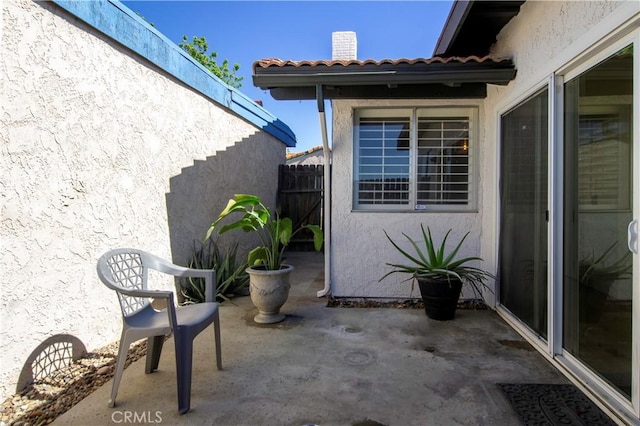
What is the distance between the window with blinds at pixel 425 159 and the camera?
17.3 ft

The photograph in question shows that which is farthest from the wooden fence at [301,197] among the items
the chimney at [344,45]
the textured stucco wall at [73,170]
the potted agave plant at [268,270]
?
the potted agave plant at [268,270]

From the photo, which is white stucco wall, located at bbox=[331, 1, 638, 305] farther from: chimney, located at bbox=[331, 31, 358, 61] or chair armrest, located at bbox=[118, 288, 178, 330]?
chair armrest, located at bbox=[118, 288, 178, 330]

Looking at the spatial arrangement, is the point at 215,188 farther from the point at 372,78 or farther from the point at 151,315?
the point at 151,315

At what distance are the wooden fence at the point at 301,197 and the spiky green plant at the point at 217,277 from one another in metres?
3.91

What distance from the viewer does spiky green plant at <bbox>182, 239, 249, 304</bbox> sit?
5.04 m

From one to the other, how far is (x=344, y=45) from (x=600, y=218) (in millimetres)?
4811

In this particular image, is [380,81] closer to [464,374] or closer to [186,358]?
[464,374]

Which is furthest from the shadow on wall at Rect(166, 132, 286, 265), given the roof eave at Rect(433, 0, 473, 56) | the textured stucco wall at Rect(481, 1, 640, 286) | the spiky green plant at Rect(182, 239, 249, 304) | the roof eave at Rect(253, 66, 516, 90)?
the textured stucco wall at Rect(481, 1, 640, 286)

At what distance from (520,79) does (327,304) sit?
12.4 ft

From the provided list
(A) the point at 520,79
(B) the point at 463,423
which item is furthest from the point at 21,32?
(A) the point at 520,79

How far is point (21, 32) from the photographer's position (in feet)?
8.77

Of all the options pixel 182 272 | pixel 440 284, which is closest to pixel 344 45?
pixel 440 284

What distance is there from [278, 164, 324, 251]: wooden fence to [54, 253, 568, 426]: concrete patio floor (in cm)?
522

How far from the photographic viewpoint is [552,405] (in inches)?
99.9
